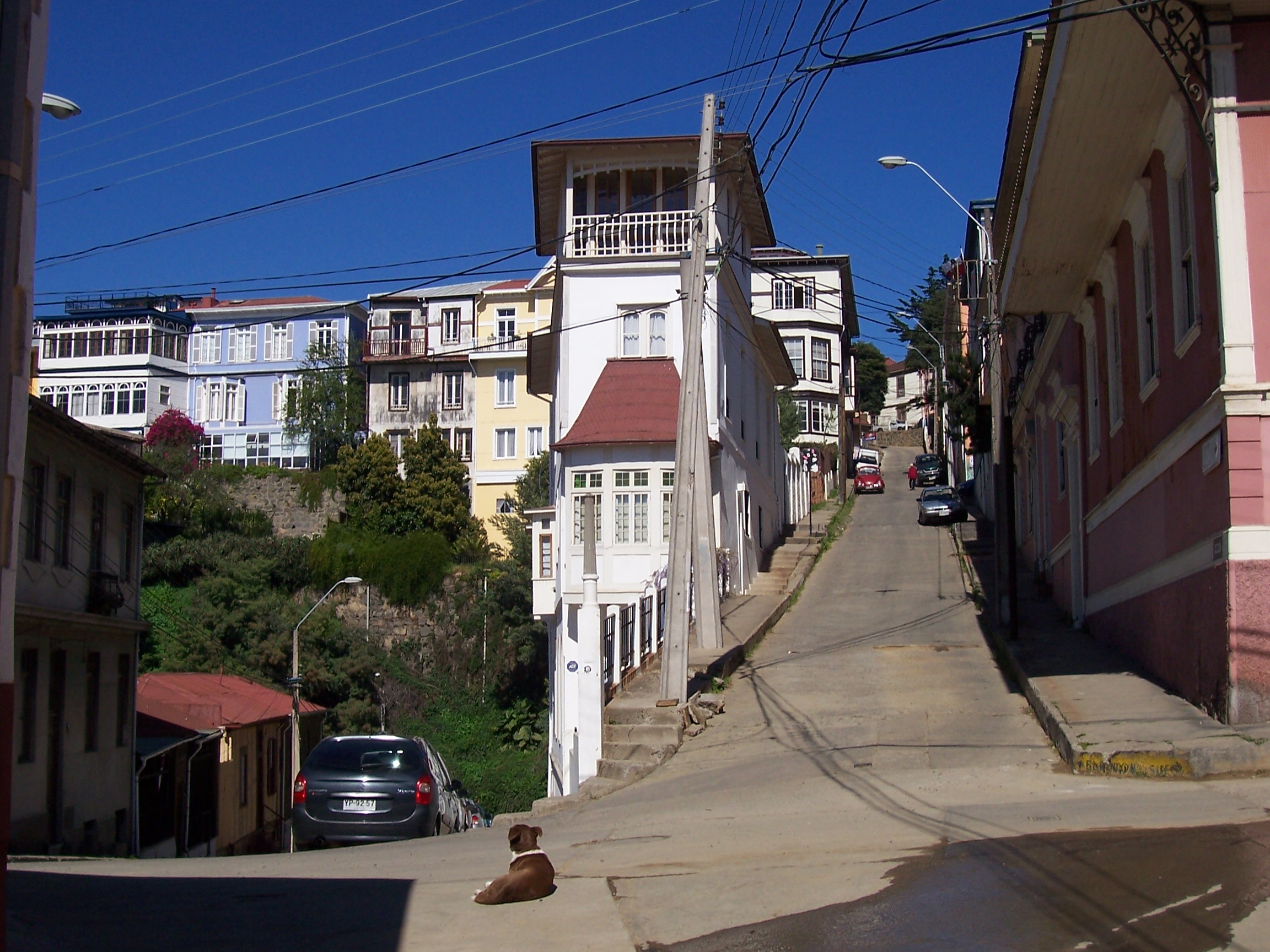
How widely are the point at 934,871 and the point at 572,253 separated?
1011 inches

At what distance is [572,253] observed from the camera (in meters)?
31.8

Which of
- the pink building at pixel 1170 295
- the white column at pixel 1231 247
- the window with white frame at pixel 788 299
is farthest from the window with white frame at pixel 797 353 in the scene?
the white column at pixel 1231 247

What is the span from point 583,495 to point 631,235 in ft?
23.9

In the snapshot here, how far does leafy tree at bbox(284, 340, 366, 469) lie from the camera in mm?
60062

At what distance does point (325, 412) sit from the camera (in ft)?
198

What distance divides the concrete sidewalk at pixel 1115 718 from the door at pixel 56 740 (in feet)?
51.9

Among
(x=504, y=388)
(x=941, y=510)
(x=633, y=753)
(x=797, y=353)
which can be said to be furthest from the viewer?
(x=797, y=353)

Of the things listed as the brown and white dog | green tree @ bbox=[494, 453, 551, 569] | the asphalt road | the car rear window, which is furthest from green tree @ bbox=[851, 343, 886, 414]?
the brown and white dog

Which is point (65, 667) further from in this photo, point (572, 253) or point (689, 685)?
point (572, 253)

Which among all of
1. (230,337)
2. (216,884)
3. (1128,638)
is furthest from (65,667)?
(230,337)

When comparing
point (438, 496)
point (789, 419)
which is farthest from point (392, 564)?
point (789, 419)

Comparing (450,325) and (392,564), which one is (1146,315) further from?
(450,325)

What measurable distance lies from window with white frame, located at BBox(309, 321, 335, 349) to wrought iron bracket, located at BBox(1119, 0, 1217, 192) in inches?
2246

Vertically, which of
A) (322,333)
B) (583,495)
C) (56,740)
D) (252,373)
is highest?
(322,333)
